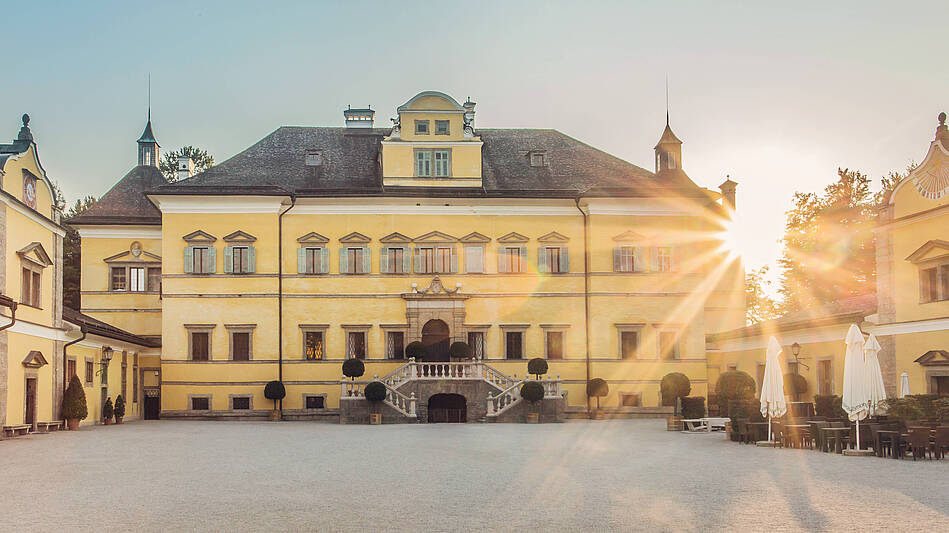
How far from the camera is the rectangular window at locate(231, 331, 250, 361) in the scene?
44.3 m

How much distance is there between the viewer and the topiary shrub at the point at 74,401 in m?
34.8

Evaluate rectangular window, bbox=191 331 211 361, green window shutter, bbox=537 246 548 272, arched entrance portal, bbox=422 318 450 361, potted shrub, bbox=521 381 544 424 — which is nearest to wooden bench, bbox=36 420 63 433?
rectangular window, bbox=191 331 211 361

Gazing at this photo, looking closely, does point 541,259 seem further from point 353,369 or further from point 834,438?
point 834,438

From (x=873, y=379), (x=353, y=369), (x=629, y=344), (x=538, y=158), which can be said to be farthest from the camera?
(x=538, y=158)

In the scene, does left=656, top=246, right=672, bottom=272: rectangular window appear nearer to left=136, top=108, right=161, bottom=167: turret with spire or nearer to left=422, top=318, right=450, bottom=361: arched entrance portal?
left=422, top=318, right=450, bottom=361: arched entrance portal

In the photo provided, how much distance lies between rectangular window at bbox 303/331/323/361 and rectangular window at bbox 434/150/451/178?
9285 mm

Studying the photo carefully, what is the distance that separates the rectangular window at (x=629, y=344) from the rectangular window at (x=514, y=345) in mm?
4701

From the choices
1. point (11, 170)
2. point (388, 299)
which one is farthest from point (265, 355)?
point (11, 170)

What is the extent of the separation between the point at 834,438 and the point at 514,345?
74.7ft

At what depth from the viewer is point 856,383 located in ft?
77.6

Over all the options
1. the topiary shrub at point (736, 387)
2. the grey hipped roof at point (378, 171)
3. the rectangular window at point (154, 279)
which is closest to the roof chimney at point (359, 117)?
the grey hipped roof at point (378, 171)

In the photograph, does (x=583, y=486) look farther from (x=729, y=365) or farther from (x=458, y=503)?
(x=729, y=365)

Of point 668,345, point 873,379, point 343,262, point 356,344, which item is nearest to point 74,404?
point 356,344

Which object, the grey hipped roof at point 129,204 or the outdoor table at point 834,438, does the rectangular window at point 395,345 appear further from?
the outdoor table at point 834,438
